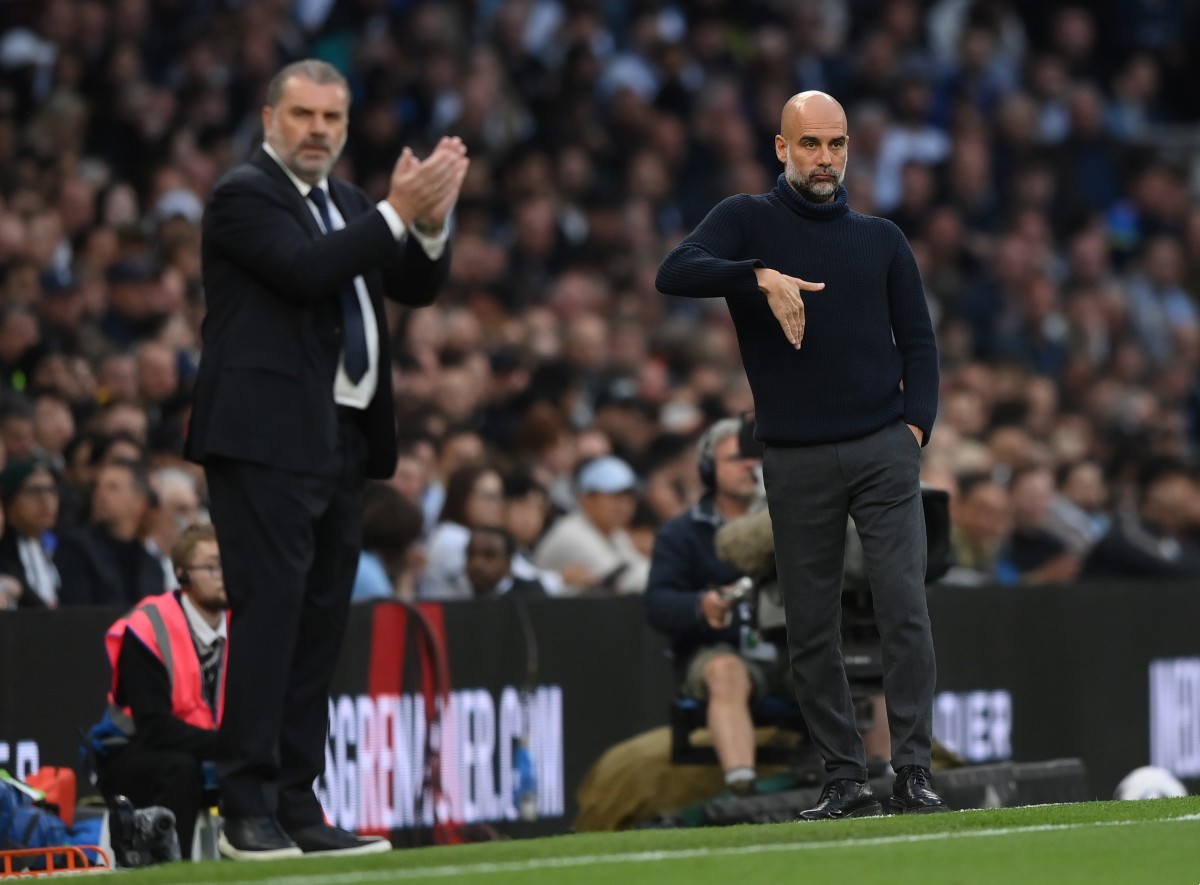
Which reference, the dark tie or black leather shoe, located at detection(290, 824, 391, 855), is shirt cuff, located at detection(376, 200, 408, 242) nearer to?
the dark tie

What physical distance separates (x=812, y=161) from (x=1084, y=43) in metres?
15.8

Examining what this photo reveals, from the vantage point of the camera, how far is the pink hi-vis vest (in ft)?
29.0

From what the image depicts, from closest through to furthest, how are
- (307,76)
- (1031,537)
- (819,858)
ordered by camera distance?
(819,858)
(307,76)
(1031,537)

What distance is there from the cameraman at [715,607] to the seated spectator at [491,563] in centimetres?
131

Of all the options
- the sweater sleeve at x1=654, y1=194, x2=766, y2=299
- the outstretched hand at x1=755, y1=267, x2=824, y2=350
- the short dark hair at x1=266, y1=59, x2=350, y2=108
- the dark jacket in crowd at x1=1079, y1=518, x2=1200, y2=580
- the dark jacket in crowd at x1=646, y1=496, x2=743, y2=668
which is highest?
the short dark hair at x1=266, y1=59, x2=350, y2=108

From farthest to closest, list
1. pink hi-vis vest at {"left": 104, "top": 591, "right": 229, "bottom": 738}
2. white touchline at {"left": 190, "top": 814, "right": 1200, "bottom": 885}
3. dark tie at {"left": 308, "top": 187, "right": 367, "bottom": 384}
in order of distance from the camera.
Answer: pink hi-vis vest at {"left": 104, "top": 591, "right": 229, "bottom": 738}
dark tie at {"left": 308, "top": 187, "right": 367, "bottom": 384}
white touchline at {"left": 190, "top": 814, "right": 1200, "bottom": 885}

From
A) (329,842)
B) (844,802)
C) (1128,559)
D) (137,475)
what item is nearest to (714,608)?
(844,802)

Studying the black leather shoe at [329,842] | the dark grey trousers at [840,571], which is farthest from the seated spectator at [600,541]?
the black leather shoe at [329,842]

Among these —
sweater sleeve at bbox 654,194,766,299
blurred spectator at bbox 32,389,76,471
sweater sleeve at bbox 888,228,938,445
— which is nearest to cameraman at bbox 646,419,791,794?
sweater sleeve at bbox 888,228,938,445

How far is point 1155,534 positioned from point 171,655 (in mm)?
9084

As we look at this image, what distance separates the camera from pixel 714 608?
33.4 ft

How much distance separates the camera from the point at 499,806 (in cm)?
1104

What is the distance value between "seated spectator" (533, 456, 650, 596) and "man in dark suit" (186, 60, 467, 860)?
5.15 metres

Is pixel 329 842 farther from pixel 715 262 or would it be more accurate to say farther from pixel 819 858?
pixel 715 262
